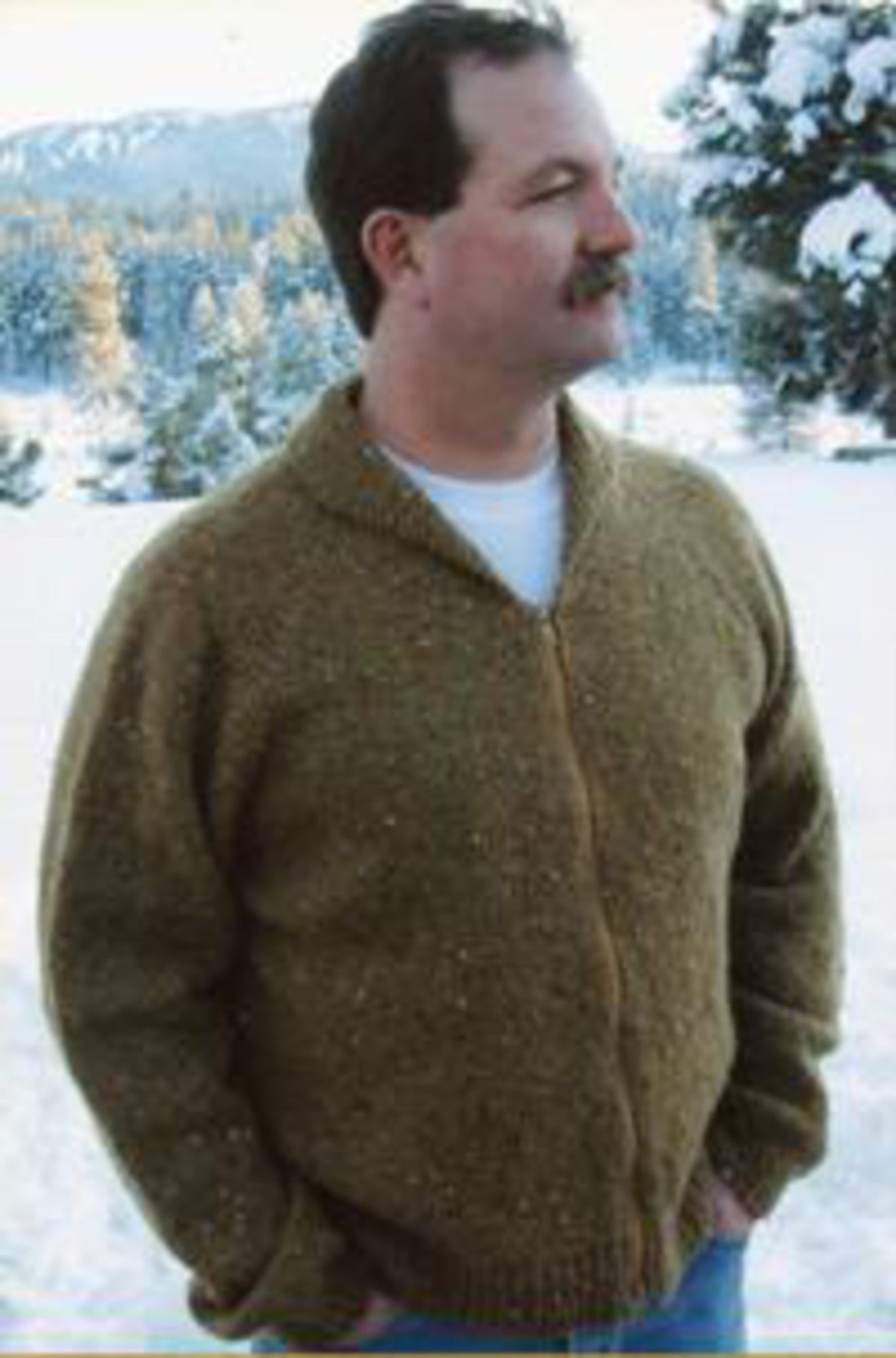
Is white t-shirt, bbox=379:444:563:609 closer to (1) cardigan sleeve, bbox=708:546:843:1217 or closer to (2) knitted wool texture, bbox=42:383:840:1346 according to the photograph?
(2) knitted wool texture, bbox=42:383:840:1346

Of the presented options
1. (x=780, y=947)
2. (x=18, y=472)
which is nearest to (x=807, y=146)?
(x=780, y=947)

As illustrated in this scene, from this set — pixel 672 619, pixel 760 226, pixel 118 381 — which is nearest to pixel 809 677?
pixel 760 226

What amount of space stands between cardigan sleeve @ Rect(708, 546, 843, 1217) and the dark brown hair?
0.53m

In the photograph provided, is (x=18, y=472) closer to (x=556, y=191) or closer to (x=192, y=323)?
(x=556, y=191)

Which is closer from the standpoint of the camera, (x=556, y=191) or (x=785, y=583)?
(x=556, y=191)

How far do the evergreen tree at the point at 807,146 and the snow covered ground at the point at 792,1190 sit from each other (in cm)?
362

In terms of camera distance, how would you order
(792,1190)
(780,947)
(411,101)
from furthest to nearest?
1. (792,1190)
2. (780,947)
3. (411,101)

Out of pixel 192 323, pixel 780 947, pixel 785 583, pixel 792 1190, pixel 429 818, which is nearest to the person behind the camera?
pixel 429 818

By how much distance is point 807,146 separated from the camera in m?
13.9

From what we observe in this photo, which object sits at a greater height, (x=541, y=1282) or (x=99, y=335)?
(x=541, y=1282)

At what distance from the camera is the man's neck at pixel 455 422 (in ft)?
5.65

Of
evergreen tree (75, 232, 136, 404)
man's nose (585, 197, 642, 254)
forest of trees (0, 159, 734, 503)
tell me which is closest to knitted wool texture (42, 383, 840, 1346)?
man's nose (585, 197, 642, 254)

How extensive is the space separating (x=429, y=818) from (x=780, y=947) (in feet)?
1.83

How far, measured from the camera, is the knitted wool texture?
1.59m
